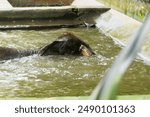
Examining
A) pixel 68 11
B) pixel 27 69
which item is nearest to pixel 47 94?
pixel 27 69

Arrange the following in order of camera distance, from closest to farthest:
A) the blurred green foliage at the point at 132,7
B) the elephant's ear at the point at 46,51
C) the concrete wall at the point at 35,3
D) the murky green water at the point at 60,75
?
the murky green water at the point at 60,75, the elephant's ear at the point at 46,51, the blurred green foliage at the point at 132,7, the concrete wall at the point at 35,3

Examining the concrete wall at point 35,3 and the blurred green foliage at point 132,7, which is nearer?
the blurred green foliage at point 132,7

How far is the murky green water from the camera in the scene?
5004 mm

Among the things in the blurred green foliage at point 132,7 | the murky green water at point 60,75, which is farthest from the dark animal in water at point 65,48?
the blurred green foliage at point 132,7

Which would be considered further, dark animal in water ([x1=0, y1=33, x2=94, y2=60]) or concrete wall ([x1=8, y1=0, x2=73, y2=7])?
concrete wall ([x1=8, y1=0, x2=73, y2=7])

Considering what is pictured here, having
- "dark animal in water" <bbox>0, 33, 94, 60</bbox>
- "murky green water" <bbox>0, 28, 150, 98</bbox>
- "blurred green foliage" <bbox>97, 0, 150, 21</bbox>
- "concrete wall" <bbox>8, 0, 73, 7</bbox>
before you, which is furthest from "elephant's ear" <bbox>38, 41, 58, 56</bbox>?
"concrete wall" <bbox>8, 0, 73, 7</bbox>

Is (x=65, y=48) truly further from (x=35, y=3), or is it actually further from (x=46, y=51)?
A: (x=35, y=3)

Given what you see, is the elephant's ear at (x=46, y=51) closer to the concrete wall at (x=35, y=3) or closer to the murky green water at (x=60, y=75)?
the murky green water at (x=60, y=75)

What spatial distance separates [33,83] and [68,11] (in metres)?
5.05

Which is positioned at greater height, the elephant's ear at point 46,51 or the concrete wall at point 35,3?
the elephant's ear at point 46,51

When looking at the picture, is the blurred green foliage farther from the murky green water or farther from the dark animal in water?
the dark animal in water

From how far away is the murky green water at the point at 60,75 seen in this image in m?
5.00

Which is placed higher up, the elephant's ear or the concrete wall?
the elephant's ear

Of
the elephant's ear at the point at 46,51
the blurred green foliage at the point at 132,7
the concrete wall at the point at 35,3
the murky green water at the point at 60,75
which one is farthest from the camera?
the concrete wall at the point at 35,3
